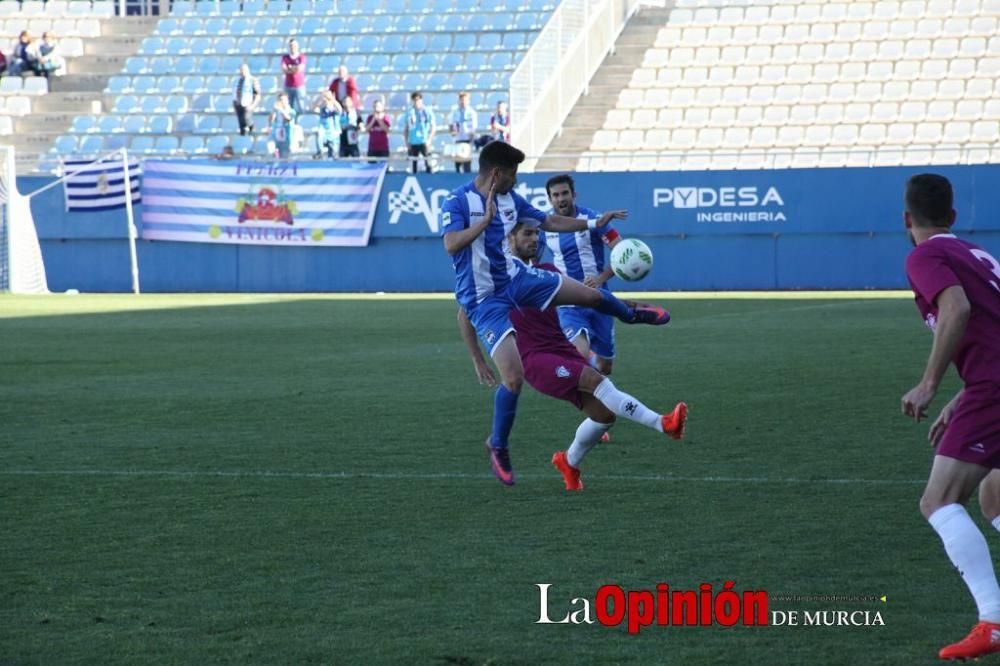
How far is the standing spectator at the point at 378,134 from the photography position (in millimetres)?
30891

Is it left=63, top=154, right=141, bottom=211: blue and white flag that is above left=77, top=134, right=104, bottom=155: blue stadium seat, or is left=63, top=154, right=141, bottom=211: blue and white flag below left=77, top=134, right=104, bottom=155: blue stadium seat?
below

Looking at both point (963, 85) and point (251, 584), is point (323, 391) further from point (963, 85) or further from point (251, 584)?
point (963, 85)

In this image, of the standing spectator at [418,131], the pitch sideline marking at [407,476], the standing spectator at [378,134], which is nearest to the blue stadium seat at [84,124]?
the standing spectator at [378,134]

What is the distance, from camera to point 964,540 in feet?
16.7

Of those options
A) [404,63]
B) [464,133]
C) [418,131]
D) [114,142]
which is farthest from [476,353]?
[114,142]

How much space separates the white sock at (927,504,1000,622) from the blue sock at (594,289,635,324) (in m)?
4.14

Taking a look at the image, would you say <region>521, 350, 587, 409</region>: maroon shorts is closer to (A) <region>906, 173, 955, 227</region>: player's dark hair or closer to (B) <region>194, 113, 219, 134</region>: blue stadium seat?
(A) <region>906, 173, 955, 227</region>: player's dark hair

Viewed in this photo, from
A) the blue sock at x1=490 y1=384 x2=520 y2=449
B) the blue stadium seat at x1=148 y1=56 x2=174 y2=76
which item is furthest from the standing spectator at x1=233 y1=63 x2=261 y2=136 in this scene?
the blue sock at x1=490 y1=384 x2=520 y2=449

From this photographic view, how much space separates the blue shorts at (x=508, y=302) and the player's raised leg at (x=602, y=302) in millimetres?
55

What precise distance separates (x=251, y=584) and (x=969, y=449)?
266 cm

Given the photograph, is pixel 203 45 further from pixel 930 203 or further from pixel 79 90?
pixel 930 203

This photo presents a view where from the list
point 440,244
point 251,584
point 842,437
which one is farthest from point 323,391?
point 440,244

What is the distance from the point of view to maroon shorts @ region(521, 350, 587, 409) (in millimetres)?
8852

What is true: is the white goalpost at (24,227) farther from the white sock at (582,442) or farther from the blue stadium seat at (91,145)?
the white sock at (582,442)
